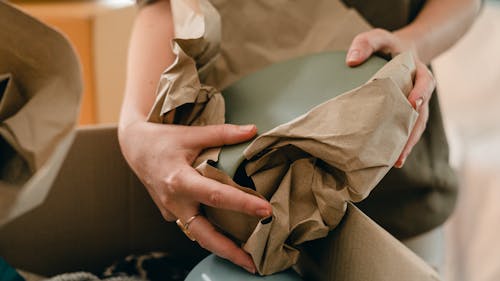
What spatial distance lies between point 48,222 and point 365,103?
17.0 inches

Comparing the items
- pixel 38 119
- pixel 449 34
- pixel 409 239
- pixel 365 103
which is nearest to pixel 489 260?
pixel 409 239

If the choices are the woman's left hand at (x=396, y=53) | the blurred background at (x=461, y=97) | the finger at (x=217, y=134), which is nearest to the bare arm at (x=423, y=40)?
the woman's left hand at (x=396, y=53)

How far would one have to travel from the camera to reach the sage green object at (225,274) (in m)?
0.48

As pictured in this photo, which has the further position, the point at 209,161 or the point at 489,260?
the point at 489,260

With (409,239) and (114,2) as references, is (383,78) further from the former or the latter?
(114,2)

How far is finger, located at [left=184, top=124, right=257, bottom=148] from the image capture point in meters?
0.50

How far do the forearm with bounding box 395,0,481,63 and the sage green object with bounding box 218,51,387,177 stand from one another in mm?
104

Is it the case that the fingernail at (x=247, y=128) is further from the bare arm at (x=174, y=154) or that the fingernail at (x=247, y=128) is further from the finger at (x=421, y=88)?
the finger at (x=421, y=88)

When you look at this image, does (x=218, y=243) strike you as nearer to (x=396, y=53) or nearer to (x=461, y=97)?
(x=396, y=53)

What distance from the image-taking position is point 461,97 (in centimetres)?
157

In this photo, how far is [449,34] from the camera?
661 mm

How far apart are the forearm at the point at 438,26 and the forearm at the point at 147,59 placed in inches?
8.9

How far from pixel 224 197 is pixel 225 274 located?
0.06 metres

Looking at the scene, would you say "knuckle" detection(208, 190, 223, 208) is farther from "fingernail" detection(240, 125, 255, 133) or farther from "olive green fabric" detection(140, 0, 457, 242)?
"olive green fabric" detection(140, 0, 457, 242)
